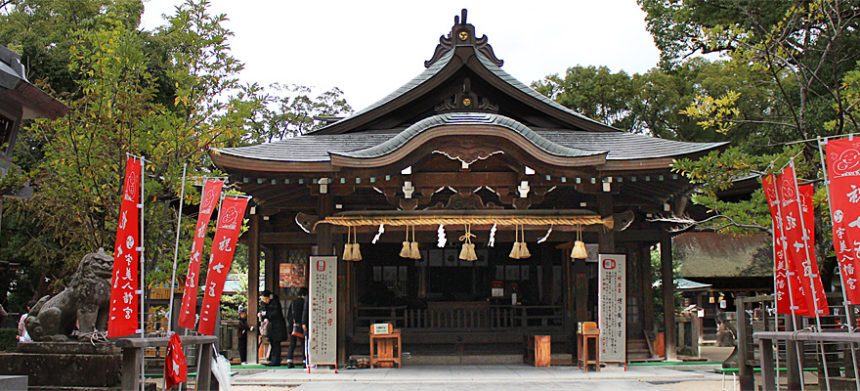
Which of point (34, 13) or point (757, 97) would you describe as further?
point (757, 97)

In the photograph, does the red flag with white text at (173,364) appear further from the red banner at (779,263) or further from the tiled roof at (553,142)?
the red banner at (779,263)

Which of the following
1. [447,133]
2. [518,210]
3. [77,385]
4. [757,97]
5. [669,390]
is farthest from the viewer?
[757,97]

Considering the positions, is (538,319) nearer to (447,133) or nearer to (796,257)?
(447,133)

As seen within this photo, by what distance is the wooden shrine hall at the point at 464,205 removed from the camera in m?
12.2

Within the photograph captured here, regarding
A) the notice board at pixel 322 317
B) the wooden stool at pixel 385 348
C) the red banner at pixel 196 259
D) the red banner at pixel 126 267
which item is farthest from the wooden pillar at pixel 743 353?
the red banner at pixel 126 267

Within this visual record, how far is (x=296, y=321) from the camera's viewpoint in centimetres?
1415

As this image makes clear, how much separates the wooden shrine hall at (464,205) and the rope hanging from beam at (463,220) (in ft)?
0.12

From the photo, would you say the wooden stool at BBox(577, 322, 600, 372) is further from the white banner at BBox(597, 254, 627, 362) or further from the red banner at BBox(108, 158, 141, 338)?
the red banner at BBox(108, 158, 141, 338)

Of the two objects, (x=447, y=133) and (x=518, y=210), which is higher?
(x=447, y=133)

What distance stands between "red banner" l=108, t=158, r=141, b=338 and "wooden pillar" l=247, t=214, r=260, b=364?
831cm

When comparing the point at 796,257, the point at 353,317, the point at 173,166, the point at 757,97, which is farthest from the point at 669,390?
the point at 757,97

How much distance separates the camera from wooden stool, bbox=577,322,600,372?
1242 centimetres

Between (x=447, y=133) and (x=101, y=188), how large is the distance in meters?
5.44

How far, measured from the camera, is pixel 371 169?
12180 mm
